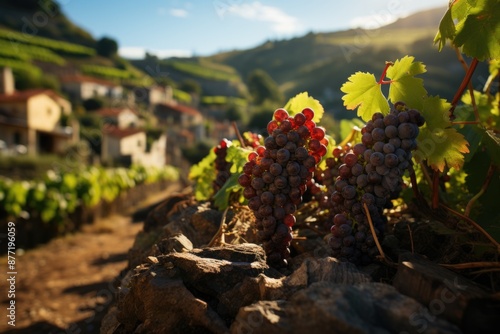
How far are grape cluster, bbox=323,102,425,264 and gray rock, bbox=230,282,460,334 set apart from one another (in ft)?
1.18

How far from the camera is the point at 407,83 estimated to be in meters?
1.70

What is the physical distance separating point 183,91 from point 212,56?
8742 centimetres

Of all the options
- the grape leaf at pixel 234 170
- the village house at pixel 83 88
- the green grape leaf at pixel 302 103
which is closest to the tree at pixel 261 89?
the village house at pixel 83 88

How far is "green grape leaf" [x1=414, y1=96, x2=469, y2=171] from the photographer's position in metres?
1.62

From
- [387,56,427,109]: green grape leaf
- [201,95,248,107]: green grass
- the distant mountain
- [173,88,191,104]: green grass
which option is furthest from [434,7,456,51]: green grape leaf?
[201,95,248,107]: green grass

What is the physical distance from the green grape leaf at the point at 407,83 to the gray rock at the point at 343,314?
808 mm

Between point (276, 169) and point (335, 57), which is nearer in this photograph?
point (276, 169)

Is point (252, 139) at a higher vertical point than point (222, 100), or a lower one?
lower

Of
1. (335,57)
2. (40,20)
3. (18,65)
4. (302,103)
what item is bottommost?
(302,103)

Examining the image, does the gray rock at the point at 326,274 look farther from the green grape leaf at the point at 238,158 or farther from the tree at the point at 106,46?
the tree at the point at 106,46

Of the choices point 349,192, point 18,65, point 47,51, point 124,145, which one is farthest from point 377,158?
point 47,51

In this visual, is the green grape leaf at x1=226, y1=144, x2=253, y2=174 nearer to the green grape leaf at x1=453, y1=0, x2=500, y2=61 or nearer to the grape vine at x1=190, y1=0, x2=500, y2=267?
the grape vine at x1=190, y1=0, x2=500, y2=267

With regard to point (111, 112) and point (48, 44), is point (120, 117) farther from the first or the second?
A: point (48, 44)

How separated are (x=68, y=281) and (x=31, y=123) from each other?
132 ft
